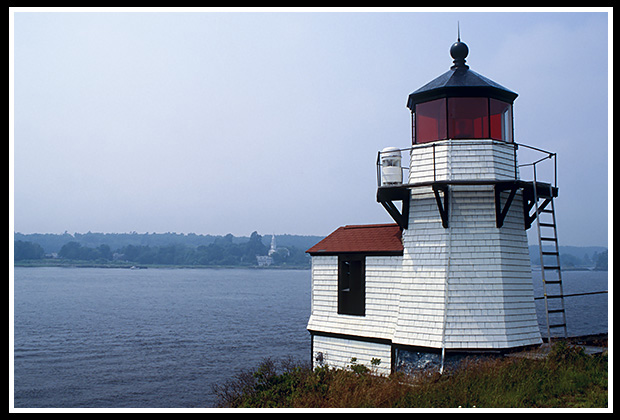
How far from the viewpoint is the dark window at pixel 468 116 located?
1273 cm

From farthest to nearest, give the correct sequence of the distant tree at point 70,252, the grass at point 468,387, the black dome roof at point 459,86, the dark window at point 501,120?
the distant tree at point 70,252, the dark window at point 501,120, the black dome roof at point 459,86, the grass at point 468,387

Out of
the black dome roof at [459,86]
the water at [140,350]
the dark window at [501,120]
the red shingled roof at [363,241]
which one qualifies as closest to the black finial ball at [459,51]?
the black dome roof at [459,86]

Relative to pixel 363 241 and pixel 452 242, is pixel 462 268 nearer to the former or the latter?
pixel 452 242

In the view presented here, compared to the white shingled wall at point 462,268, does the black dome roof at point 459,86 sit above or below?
above

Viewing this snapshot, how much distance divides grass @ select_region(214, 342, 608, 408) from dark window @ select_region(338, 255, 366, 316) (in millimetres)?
1684

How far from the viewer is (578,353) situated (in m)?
11.3

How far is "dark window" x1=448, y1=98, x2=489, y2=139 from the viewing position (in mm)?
12734

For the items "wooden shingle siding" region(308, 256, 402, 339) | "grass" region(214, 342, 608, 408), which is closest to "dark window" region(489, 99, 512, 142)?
"wooden shingle siding" region(308, 256, 402, 339)

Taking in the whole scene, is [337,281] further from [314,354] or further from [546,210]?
[546,210]

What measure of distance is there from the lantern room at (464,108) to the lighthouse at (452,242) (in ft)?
0.08

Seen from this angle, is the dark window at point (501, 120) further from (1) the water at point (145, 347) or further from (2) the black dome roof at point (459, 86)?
(1) the water at point (145, 347)

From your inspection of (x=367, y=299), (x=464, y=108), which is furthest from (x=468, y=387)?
(x=464, y=108)

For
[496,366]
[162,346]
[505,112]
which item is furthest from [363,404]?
[162,346]

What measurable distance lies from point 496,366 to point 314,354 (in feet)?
16.8
